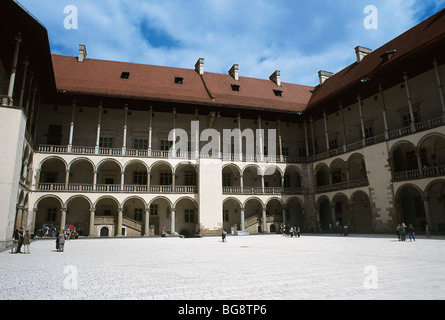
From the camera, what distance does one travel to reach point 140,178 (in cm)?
3014

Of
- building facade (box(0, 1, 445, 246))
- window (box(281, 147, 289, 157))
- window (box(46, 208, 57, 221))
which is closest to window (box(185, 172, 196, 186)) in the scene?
building facade (box(0, 1, 445, 246))

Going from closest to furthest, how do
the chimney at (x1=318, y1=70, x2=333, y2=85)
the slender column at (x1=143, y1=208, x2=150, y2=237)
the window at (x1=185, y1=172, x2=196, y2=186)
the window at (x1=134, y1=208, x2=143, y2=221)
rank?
the slender column at (x1=143, y1=208, x2=150, y2=237)
the window at (x1=134, y1=208, x2=143, y2=221)
the window at (x1=185, y1=172, x2=196, y2=186)
the chimney at (x1=318, y1=70, x2=333, y2=85)

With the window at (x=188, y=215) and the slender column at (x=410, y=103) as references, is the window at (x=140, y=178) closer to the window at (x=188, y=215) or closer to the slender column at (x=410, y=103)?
the window at (x=188, y=215)

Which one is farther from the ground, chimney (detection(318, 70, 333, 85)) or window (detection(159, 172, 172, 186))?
Result: chimney (detection(318, 70, 333, 85))

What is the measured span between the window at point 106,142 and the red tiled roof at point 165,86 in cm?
450

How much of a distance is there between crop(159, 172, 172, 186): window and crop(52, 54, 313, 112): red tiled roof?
7453 mm

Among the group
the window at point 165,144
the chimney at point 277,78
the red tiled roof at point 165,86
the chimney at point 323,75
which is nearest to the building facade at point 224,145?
the red tiled roof at point 165,86

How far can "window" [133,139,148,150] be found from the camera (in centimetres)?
3031

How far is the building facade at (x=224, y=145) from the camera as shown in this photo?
23344mm

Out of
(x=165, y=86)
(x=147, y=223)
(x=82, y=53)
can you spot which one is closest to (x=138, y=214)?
(x=147, y=223)

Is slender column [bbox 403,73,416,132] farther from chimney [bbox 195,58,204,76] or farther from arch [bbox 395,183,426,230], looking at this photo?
chimney [bbox 195,58,204,76]

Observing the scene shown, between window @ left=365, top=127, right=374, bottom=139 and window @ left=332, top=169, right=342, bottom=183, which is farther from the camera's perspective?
window @ left=332, top=169, right=342, bottom=183
